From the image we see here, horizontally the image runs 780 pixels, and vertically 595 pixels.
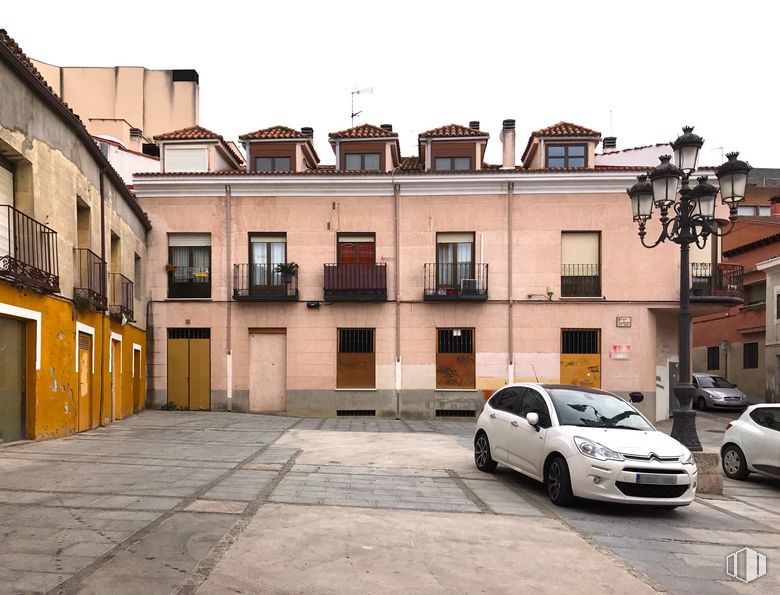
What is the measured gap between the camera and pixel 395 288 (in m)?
23.3

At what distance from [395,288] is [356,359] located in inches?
108

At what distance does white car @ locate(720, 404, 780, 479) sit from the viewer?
10680mm

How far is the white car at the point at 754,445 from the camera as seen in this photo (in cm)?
1068

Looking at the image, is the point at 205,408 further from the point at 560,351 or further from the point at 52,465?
the point at 52,465

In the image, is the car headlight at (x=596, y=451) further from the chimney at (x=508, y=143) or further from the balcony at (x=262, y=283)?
the chimney at (x=508, y=143)

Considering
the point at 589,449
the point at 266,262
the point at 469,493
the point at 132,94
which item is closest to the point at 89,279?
the point at 266,262

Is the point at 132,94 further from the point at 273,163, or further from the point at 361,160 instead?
the point at 361,160

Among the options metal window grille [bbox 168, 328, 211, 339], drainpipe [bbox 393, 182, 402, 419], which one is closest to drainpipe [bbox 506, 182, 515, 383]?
drainpipe [bbox 393, 182, 402, 419]

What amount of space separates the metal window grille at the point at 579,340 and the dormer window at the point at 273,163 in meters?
11.2

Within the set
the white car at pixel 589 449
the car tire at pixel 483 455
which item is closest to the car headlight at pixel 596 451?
the white car at pixel 589 449

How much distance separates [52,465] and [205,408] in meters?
13.5

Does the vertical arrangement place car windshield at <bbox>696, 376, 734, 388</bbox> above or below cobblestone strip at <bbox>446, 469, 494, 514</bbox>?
below

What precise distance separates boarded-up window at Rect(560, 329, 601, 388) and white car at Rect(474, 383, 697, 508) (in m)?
13.5

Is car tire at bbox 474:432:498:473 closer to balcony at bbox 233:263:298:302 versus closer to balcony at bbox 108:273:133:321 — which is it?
balcony at bbox 108:273:133:321
